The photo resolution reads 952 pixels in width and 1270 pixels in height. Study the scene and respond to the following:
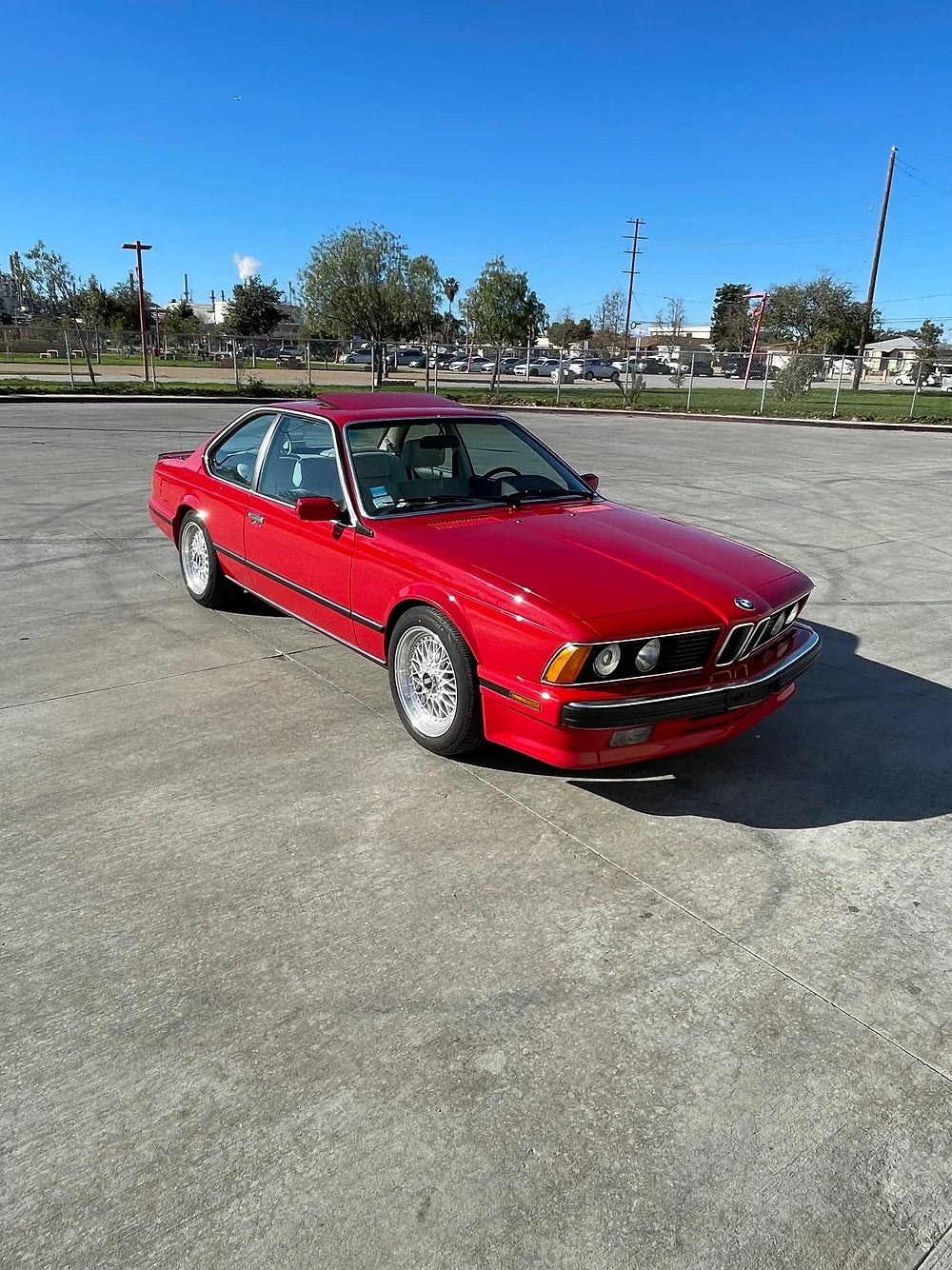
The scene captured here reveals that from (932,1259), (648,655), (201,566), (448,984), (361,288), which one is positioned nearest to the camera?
(932,1259)

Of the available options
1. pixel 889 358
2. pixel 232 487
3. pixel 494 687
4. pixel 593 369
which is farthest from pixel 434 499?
pixel 889 358

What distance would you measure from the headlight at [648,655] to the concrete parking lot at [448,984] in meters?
0.68

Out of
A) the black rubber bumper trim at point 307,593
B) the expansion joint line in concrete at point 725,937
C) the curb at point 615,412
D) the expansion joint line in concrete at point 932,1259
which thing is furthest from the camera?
the curb at point 615,412

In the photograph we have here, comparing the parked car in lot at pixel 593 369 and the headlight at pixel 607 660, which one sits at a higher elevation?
the parked car in lot at pixel 593 369

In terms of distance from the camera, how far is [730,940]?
2.96 m

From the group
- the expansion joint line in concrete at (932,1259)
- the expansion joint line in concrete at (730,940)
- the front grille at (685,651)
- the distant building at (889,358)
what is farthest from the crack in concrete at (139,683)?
the distant building at (889,358)

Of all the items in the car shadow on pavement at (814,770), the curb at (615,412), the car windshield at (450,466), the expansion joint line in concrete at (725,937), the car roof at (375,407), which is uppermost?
the car roof at (375,407)

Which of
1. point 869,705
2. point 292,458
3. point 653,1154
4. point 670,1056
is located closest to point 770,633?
point 869,705

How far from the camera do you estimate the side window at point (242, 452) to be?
17.9 ft

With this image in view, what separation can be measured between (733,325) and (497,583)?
86326 millimetres

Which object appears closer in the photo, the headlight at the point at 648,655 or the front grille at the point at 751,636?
the headlight at the point at 648,655

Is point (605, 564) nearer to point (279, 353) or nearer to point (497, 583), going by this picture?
point (497, 583)

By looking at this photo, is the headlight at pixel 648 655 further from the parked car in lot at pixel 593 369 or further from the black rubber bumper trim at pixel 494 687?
the parked car in lot at pixel 593 369

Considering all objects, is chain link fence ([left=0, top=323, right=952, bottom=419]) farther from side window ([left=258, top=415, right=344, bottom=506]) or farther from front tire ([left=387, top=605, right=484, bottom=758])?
front tire ([left=387, top=605, right=484, bottom=758])
